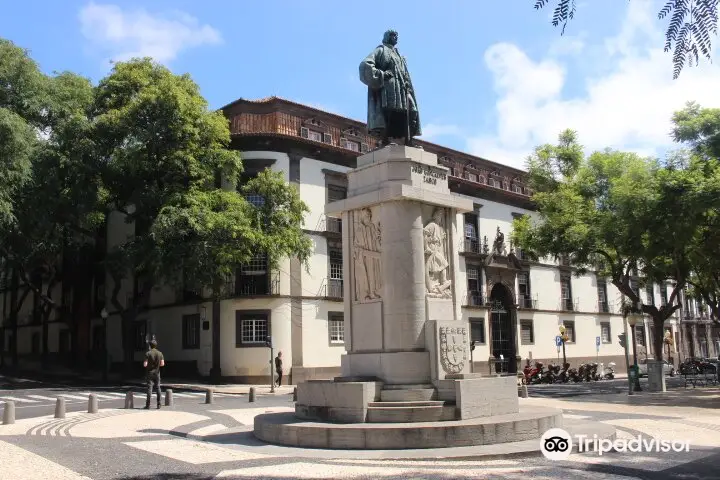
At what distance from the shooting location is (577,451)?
910 centimetres

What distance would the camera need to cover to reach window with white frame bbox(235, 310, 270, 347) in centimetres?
3109

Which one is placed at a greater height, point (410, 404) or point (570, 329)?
point (570, 329)

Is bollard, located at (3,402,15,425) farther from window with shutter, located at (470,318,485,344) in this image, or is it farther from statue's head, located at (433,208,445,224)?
window with shutter, located at (470,318,485,344)

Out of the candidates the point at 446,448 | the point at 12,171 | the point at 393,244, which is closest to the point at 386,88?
the point at 393,244

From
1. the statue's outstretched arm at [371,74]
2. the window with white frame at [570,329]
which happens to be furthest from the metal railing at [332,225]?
the statue's outstretched arm at [371,74]

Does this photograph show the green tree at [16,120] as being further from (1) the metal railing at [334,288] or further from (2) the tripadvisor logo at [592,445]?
(2) the tripadvisor logo at [592,445]

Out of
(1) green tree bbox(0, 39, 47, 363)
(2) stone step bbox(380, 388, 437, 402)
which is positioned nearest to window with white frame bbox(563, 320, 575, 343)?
(1) green tree bbox(0, 39, 47, 363)

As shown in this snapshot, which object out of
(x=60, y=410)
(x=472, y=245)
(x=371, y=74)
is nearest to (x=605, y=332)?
(x=472, y=245)

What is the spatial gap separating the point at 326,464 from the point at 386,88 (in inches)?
271

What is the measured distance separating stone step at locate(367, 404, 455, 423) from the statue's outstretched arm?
577 cm

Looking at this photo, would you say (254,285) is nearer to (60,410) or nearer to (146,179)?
(146,179)

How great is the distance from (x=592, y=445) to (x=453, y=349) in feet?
8.45

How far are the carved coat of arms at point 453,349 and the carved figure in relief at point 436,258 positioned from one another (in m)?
0.74

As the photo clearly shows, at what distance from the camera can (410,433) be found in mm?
9086
